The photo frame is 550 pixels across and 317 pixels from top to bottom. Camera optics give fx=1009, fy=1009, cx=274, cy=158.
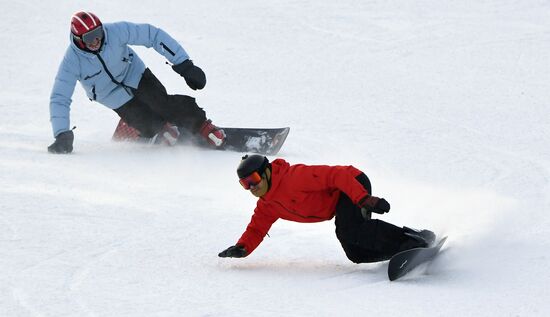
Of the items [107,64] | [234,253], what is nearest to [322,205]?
[234,253]

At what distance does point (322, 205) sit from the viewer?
5.94m

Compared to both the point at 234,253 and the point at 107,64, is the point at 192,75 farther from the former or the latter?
the point at 234,253

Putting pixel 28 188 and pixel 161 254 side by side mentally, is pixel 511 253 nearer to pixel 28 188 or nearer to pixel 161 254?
pixel 161 254

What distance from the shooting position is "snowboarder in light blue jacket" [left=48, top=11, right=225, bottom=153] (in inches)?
371

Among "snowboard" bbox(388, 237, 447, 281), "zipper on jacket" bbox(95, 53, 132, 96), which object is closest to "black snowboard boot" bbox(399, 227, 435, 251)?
"snowboard" bbox(388, 237, 447, 281)

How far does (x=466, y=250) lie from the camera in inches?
238

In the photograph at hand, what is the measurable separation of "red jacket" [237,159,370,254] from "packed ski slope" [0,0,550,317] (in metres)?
0.30

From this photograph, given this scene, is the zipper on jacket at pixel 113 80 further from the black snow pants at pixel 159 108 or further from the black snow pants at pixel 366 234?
the black snow pants at pixel 366 234

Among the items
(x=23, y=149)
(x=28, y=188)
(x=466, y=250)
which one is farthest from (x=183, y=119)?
(x=466, y=250)

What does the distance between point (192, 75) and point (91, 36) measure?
3.38ft

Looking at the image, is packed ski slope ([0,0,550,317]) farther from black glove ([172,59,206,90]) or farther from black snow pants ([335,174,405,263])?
black glove ([172,59,206,90])

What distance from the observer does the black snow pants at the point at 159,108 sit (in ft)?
32.7

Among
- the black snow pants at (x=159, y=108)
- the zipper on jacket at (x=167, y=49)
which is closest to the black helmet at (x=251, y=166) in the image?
the zipper on jacket at (x=167, y=49)

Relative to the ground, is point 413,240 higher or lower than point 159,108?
higher
